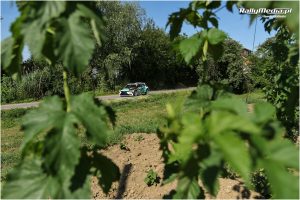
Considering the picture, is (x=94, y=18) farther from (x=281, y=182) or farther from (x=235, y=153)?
(x=281, y=182)

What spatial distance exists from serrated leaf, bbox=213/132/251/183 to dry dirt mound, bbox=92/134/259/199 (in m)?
2.25

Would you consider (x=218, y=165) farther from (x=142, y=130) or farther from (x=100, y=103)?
(x=142, y=130)

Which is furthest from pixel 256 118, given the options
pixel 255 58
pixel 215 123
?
pixel 255 58

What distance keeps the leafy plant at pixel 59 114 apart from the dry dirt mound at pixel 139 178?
6.74 feet

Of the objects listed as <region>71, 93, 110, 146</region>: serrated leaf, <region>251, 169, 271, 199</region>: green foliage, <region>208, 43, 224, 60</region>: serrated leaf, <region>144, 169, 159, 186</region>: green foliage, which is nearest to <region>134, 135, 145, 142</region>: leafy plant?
<region>144, 169, 159, 186</region>: green foliage

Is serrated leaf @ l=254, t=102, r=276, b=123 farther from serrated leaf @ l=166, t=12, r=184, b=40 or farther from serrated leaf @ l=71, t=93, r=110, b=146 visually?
serrated leaf @ l=166, t=12, r=184, b=40

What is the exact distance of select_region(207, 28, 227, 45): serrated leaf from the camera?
181 cm

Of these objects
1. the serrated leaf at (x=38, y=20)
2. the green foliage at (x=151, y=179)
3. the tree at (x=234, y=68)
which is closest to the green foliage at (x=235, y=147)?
the serrated leaf at (x=38, y=20)

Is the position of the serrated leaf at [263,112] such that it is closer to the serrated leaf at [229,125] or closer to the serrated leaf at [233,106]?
the serrated leaf at [233,106]

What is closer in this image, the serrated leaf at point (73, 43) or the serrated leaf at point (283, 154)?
the serrated leaf at point (283, 154)

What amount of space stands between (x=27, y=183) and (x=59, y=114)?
33 centimetres

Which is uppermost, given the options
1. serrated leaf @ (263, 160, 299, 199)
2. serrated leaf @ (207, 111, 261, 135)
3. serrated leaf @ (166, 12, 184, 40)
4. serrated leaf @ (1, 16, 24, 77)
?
serrated leaf @ (166, 12, 184, 40)

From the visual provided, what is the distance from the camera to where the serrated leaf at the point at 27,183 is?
144 cm

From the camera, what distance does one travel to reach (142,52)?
3606 centimetres
